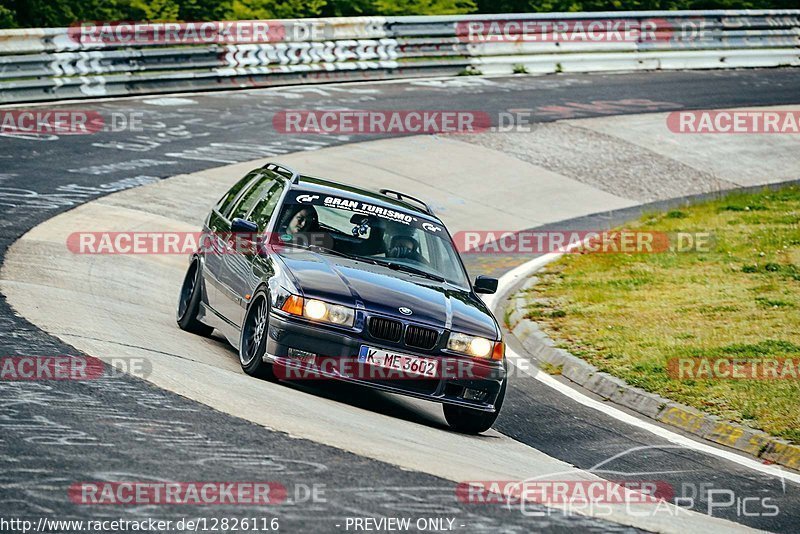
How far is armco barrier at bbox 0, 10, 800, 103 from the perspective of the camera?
2211cm

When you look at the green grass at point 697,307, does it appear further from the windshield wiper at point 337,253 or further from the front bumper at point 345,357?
the windshield wiper at point 337,253

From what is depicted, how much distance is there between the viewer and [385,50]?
89.9 feet

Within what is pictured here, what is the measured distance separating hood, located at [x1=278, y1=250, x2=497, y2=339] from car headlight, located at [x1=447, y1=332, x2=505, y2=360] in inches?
→ 1.9

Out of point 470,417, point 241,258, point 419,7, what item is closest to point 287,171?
point 241,258

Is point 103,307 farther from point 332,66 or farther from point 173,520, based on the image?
point 332,66

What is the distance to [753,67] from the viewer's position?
3164 centimetres

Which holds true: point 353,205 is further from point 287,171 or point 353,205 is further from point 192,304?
point 192,304

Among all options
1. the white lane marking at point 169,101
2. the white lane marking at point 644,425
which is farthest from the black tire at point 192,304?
the white lane marking at point 169,101

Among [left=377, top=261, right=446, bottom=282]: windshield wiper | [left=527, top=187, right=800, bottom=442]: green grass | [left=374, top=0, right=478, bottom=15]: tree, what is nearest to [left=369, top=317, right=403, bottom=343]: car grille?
[left=377, top=261, right=446, bottom=282]: windshield wiper

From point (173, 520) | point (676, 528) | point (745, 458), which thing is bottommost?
point (745, 458)

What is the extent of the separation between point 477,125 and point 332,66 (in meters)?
4.28

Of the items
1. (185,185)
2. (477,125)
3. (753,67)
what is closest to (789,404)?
(185,185)

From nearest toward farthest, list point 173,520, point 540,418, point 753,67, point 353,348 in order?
1. point 173,520
2. point 353,348
3. point 540,418
4. point 753,67

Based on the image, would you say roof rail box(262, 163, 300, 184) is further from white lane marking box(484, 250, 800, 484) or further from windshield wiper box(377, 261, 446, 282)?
white lane marking box(484, 250, 800, 484)
